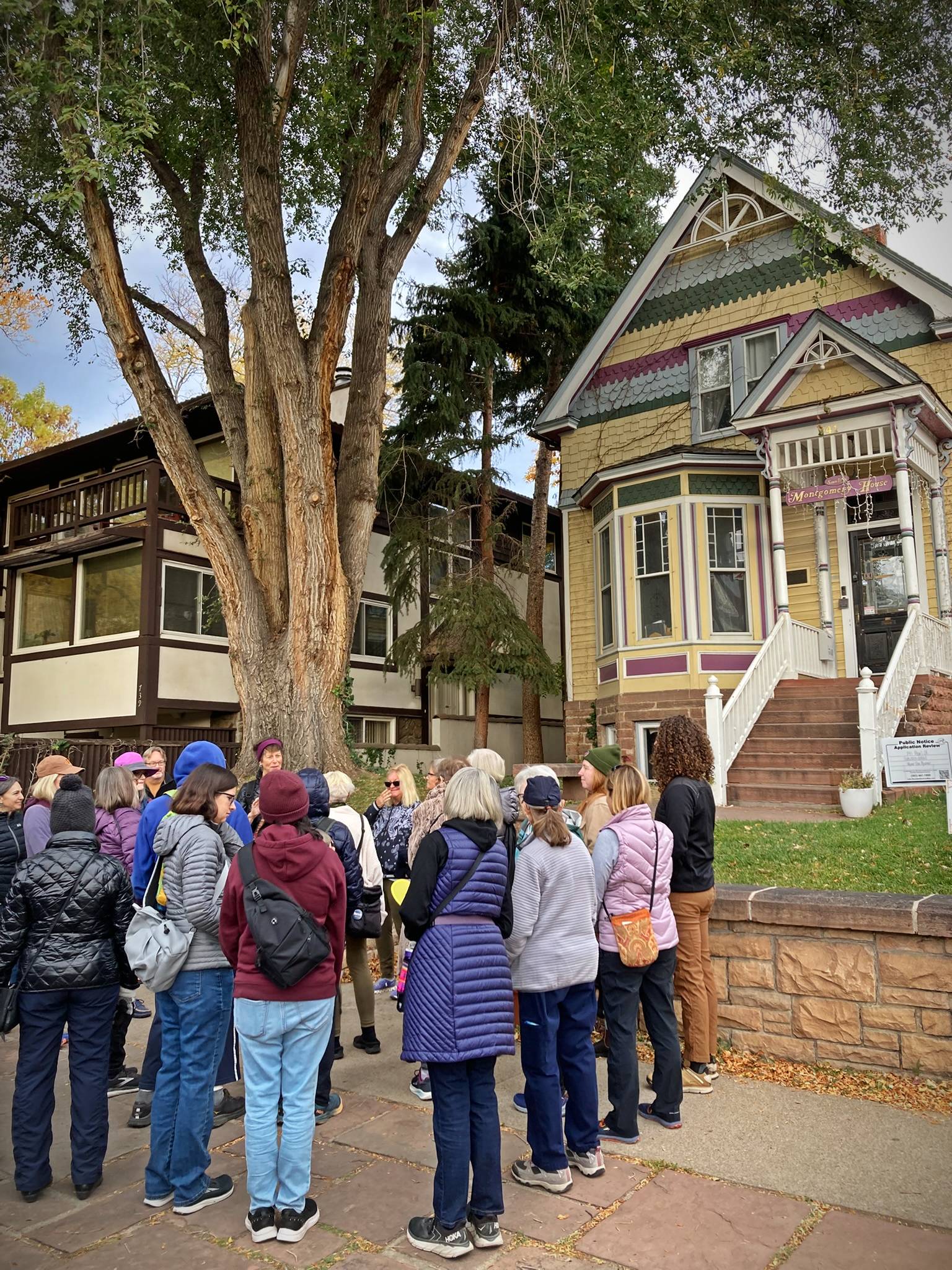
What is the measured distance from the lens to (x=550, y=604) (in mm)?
28109

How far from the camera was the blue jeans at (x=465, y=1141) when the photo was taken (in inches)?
152

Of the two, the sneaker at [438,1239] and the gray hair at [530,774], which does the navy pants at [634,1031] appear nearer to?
the gray hair at [530,774]

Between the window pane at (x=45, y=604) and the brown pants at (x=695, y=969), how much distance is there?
1827 centimetres

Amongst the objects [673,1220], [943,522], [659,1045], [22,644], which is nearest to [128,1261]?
[673,1220]

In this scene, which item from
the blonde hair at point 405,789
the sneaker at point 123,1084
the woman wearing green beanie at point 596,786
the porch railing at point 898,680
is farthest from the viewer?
the porch railing at point 898,680

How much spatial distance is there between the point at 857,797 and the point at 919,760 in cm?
277

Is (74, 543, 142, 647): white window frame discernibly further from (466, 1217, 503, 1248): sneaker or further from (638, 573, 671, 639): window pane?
(466, 1217, 503, 1248): sneaker

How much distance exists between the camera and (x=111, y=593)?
64.8 feet

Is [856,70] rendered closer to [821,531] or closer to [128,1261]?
[821,531]

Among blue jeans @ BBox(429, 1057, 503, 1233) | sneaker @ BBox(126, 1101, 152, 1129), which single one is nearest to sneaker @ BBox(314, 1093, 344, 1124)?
sneaker @ BBox(126, 1101, 152, 1129)

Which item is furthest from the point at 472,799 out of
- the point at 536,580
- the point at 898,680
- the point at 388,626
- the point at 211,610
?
the point at 388,626

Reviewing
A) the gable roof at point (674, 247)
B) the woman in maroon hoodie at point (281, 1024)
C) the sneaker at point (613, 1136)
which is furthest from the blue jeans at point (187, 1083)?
the gable roof at point (674, 247)

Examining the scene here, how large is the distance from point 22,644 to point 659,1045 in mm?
19510

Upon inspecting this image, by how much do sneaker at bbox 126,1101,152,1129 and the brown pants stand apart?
3072 millimetres
